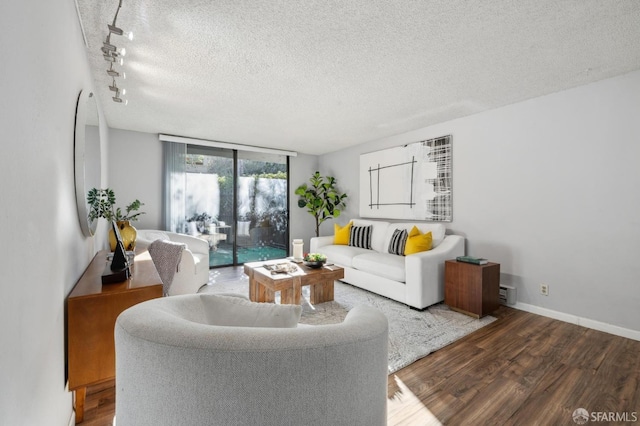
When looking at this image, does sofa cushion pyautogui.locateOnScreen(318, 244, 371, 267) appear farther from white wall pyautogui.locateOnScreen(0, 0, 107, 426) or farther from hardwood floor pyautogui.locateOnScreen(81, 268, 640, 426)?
white wall pyautogui.locateOnScreen(0, 0, 107, 426)

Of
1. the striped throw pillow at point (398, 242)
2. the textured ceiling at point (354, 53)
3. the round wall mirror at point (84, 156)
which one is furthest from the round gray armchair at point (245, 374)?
the striped throw pillow at point (398, 242)

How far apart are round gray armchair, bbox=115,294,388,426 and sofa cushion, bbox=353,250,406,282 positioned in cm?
261

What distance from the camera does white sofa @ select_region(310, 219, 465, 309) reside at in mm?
3121

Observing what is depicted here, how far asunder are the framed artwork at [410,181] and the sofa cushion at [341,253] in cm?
88

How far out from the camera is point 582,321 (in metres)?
2.79

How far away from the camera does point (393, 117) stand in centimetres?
383

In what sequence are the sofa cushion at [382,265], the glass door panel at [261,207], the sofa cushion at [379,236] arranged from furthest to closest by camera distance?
the glass door panel at [261,207] < the sofa cushion at [379,236] < the sofa cushion at [382,265]

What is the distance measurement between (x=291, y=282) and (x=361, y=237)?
2.08 meters

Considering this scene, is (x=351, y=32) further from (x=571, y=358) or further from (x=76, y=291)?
(x=571, y=358)

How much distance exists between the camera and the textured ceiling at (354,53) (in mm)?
1801

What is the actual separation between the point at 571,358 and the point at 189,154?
5554 mm

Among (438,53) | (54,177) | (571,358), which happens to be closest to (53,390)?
(54,177)

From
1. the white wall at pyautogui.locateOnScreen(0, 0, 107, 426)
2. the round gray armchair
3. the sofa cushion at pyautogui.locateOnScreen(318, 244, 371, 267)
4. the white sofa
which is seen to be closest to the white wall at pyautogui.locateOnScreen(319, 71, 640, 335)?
the white sofa

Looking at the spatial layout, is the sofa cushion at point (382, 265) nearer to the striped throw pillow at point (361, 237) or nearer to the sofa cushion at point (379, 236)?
the sofa cushion at point (379, 236)
